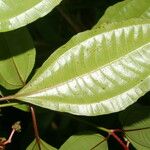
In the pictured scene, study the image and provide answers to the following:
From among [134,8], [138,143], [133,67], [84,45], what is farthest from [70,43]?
[138,143]

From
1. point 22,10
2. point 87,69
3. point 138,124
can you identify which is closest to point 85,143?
point 138,124

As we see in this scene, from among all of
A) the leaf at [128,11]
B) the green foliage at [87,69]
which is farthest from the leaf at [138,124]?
the leaf at [128,11]

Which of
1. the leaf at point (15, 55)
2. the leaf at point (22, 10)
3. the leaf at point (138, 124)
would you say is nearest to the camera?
the leaf at point (22, 10)

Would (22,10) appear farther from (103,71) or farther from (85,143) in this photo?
(85,143)

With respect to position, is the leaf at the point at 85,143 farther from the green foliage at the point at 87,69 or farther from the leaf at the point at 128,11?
the leaf at the point at 128,11

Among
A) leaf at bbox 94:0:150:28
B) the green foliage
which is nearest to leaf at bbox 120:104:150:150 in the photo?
the green foliage

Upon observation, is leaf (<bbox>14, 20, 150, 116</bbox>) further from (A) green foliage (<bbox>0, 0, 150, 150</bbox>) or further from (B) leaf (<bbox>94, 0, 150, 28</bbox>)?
(B) leaf (<bbox>94, 0, 150, 28</bbox>)
